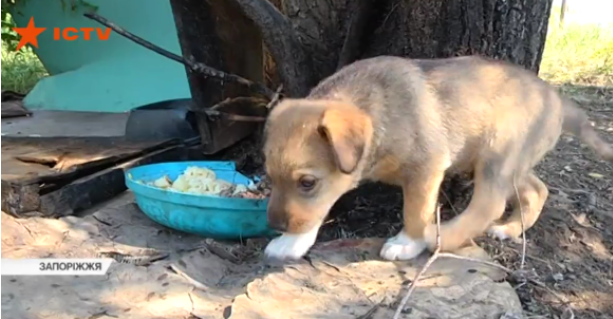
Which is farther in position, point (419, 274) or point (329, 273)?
point (329, 273)

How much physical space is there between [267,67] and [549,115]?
1.81 metres

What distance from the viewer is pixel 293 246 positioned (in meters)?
3.01

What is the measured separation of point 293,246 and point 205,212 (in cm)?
58

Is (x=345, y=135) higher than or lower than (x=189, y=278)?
higher

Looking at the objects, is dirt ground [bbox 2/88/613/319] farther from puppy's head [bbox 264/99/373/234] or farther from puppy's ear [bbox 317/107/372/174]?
puppy's ear [bbox 317/107/372/174]

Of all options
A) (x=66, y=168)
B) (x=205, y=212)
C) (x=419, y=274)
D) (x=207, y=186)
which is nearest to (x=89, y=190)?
(x=66, y=168)

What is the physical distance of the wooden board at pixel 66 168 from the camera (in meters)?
3.72

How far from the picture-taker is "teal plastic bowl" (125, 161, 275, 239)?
3.37 metres

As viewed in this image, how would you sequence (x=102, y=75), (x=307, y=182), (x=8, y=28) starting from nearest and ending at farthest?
(x=307, y=182), (x=102, y=75), (x=8, y=28)

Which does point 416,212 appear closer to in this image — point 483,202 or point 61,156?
point 483,202

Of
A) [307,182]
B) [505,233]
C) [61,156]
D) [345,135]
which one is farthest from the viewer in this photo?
[61,156]

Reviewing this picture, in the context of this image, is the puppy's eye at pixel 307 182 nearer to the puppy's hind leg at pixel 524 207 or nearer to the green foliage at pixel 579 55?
the puppy's hind leg at pixel 524 207

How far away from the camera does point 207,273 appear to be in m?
3.06

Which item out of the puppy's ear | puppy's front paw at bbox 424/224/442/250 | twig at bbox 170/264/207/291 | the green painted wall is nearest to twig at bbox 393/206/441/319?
puppy's front paw at bbox 424/224/442/250
